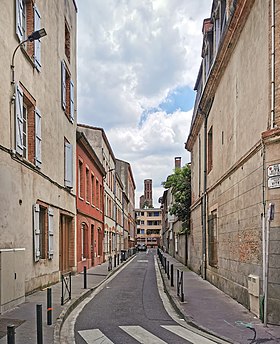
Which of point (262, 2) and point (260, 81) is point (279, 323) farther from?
point (262, 2)

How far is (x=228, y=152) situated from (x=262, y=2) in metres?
5.12

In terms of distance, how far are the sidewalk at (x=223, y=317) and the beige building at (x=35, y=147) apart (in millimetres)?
4201

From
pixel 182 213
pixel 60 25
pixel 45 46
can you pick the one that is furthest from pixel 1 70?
pixel 182 213

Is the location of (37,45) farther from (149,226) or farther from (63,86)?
(149,226)

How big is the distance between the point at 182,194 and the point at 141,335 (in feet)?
67.8

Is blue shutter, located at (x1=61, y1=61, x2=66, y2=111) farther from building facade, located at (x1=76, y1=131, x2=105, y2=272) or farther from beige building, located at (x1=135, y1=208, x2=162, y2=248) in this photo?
beige building, located at (x1=135, y1=208, x2=162, y2=248)

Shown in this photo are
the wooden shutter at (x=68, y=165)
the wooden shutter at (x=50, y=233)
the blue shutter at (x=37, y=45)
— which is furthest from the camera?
the wooden shutter at (x=68, y=165)

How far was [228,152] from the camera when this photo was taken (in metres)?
14.2

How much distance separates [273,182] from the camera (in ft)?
30.5

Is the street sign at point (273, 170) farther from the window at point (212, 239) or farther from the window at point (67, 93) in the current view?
the window at point (67, 93)

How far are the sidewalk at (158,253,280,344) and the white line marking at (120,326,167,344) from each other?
1100mm

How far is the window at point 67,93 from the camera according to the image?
60.9 ft

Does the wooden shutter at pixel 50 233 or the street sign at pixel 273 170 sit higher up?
the street sign at pixel 273 170

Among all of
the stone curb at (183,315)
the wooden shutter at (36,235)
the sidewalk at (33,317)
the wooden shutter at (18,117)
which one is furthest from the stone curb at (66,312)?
the wooden shutter at (18,117)
